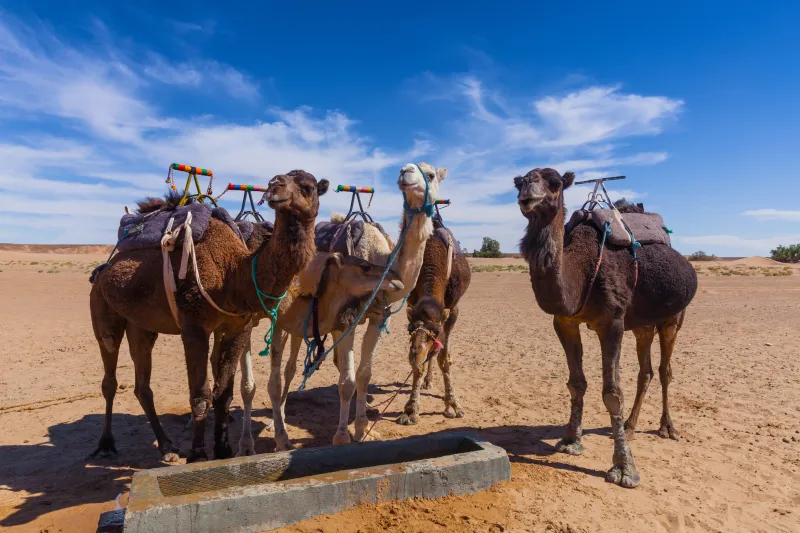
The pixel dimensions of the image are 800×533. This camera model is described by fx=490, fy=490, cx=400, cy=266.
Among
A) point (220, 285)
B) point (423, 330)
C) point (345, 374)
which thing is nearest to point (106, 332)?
point (220, 285)

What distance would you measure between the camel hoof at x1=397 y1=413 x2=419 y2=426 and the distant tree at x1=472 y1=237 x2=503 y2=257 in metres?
67.5

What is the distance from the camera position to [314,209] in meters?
4.06

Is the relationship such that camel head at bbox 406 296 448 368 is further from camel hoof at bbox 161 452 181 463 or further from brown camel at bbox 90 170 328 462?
camel hoof at bbox 161 452 181 463

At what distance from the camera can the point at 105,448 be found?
5.50 meters

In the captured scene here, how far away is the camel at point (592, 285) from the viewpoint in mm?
4414

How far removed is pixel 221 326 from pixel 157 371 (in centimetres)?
527

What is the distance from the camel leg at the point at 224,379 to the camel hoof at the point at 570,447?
3.60m

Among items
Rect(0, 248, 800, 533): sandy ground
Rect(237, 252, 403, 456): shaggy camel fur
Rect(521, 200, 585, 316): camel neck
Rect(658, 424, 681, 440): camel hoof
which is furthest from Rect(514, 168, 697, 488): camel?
Rect(237, 252, 403, 456): shaggy camel fur

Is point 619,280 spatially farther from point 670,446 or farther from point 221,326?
point 221,326

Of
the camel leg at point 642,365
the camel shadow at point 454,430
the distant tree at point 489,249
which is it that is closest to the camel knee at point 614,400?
the camel shadow at point 454,430

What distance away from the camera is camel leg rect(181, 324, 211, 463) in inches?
174

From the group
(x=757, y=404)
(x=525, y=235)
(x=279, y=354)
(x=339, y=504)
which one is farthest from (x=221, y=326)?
(x=757, y=404)

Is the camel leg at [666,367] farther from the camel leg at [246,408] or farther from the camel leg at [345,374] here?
the camel leg at [246,408]

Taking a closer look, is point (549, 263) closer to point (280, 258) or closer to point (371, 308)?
point (371, 308)
